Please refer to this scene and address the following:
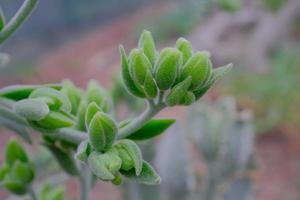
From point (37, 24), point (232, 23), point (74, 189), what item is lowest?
point (74, 189)

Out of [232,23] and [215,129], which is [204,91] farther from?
[232,23]

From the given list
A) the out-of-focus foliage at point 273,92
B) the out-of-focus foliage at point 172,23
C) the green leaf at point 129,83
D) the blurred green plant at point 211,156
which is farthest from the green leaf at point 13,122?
the out-of-focus foliage at point 172,23

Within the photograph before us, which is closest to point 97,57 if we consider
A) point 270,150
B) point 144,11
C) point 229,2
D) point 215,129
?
point 144,11

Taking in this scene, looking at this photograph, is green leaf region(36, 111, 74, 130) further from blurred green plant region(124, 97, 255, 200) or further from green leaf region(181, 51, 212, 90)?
blurred green plant region(124, 97, 255, 200)

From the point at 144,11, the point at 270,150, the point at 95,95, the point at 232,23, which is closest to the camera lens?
the point at 95,95

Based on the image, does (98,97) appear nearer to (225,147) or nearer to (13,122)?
(13,122)

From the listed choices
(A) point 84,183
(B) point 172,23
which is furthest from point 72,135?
(B) point 172,23
